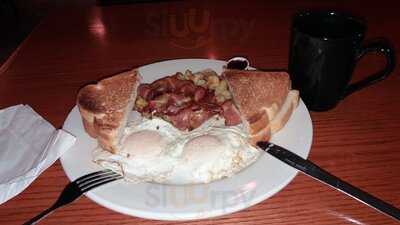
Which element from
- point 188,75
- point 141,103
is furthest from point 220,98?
point 141,103

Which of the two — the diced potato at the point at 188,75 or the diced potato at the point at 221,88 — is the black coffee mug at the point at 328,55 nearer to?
the diced potato at the point at 221,88

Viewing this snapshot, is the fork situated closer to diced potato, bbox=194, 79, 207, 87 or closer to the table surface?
the table surface

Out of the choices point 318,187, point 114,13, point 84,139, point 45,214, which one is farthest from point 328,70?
point 114,13

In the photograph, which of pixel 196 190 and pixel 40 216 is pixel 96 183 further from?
pixel 196 190

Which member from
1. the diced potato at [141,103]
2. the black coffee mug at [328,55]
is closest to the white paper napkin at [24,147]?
the diced potato at [141,103]

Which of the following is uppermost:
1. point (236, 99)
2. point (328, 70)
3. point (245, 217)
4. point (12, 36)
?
point (328, 70)

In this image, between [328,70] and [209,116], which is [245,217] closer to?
[209,116]
